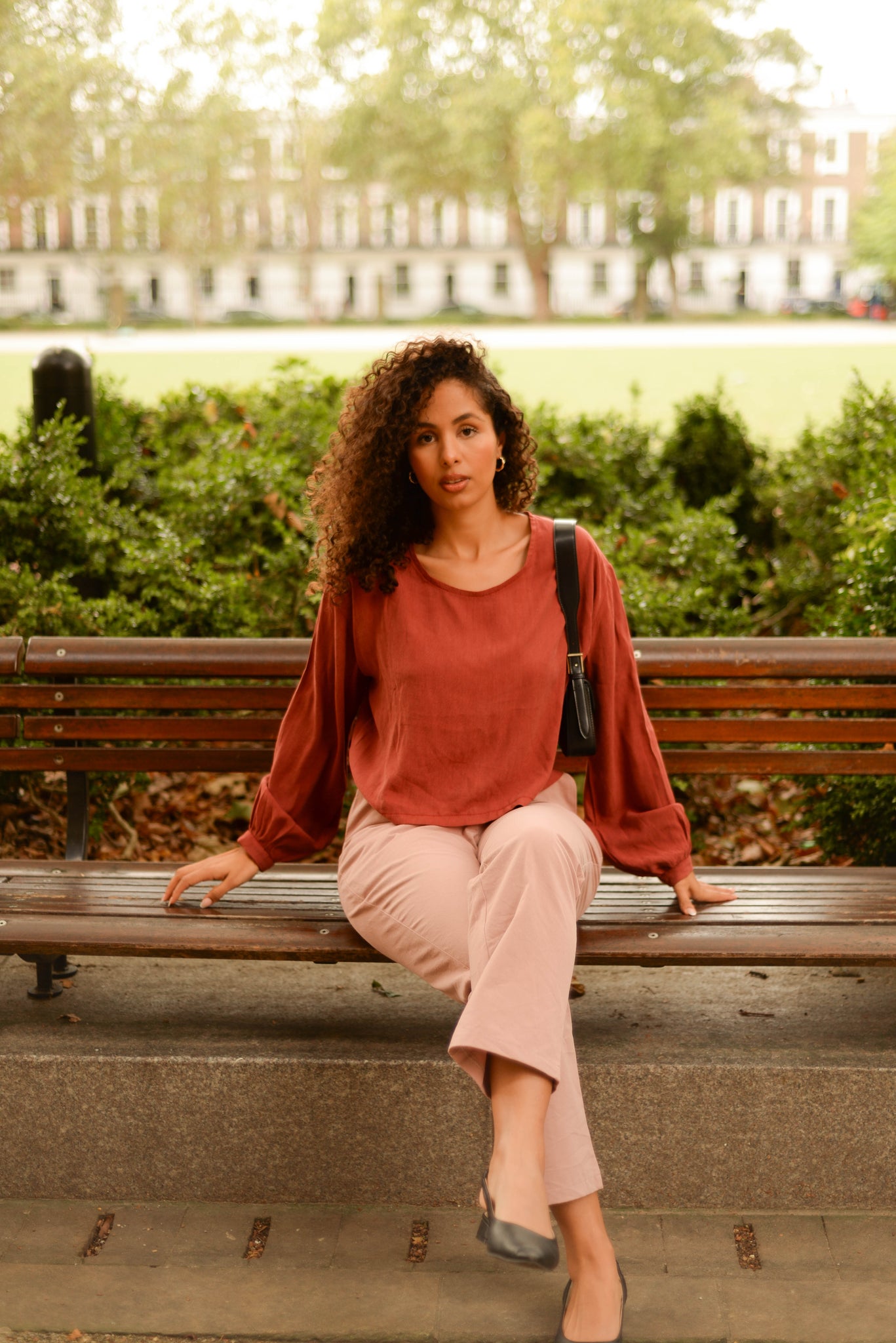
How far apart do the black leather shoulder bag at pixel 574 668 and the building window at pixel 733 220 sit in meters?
66.0

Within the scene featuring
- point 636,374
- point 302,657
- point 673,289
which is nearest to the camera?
point 302,657

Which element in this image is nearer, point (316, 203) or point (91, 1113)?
point (91, 1113)

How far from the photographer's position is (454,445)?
2.66m

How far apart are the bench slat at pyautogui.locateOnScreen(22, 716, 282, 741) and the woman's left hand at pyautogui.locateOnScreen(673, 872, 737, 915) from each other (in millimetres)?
1019

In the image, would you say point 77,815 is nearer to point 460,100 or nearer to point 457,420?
point 457,420

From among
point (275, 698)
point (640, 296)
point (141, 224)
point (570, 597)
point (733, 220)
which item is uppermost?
point (733, 220)

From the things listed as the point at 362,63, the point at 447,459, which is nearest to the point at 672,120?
the point at 362,63

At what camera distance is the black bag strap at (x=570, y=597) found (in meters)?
2.68

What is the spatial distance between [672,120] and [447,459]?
64.3 feet

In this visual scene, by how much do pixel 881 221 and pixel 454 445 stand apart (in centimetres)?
3737

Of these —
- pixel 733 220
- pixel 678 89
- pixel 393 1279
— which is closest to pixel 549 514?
pixel 393 1279

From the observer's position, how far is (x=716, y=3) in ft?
61.1

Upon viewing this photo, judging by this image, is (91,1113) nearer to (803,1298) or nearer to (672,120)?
(803,1298)

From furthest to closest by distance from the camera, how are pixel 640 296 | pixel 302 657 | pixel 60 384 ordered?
1. pixel 640 296
2. pixel 60 384
3. pixel 302 657
